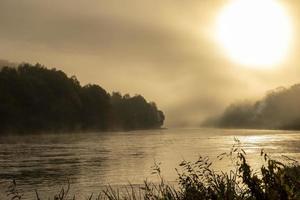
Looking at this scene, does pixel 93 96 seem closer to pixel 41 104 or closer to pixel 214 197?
pixel 41 104

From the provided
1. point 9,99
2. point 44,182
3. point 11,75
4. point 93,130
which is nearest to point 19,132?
point 9,99

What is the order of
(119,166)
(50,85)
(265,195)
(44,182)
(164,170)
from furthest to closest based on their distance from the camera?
(50,85) → (119,166) → (164,170) → (44,182) → (265,195)

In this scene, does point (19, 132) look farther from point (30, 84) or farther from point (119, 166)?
point (119, 166)

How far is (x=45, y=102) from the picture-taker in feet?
560

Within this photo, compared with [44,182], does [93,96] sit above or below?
above

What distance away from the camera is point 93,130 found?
19575cm

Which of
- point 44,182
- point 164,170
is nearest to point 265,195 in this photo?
point 44,182

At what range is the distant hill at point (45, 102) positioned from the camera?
157 meters

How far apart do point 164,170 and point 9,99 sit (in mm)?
115647

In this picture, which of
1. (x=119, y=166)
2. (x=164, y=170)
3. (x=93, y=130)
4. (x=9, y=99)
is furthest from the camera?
(x=93, y=130)

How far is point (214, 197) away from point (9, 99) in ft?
499

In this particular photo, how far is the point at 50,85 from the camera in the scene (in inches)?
7175

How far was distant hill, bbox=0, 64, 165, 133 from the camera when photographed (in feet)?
514

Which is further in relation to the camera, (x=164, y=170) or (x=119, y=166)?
(x=119, y=166)
